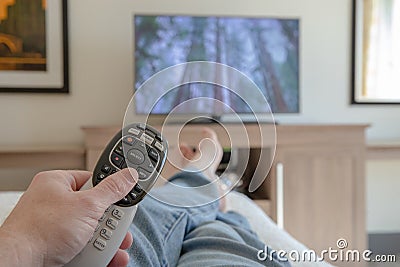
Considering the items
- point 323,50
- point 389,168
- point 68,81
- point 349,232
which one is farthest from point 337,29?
point 68,81

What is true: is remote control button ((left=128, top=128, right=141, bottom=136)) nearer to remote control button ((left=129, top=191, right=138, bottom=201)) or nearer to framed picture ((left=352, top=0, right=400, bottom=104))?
remote control button ((left=129, top=191, right=138, bottom=201))

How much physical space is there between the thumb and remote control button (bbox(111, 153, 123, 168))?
0.02 metres

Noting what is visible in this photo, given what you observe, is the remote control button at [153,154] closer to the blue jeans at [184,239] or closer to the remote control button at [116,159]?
the remote control button at [116,159]

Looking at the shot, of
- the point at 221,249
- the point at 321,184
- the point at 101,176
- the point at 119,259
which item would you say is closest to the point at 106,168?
the point at 101,176

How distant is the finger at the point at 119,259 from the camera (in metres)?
0.55

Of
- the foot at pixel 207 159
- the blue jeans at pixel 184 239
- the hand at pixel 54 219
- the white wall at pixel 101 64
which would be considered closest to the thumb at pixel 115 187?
the hand at pixel 54 219

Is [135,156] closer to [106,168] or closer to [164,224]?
[106,168]

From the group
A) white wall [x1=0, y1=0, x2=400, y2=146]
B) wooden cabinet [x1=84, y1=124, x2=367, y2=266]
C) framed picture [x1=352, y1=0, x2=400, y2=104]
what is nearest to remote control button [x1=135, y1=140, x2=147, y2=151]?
wooden cabinet [x1=84, y1=124, x2=367, y2=266]

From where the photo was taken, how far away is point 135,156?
53cm

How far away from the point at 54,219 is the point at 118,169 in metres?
0.10

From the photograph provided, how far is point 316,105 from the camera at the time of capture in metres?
2.50

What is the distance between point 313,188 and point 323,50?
0.82 metres

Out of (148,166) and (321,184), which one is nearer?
(148,166)

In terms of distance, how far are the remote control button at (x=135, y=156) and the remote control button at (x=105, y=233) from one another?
0.27 feet
